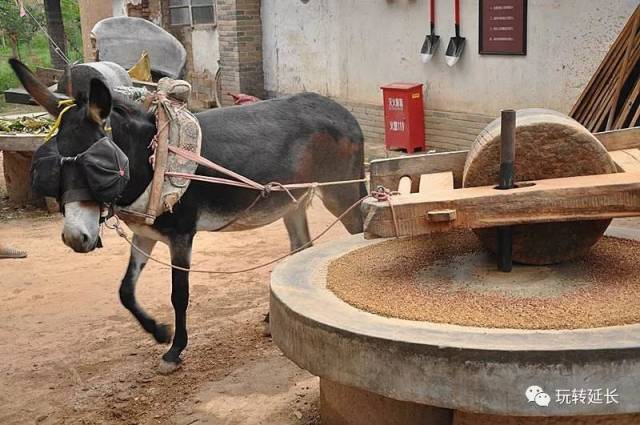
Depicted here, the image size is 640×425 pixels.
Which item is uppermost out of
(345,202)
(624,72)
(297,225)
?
(624,72)

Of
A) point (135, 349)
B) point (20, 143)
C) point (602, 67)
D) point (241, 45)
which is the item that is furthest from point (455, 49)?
point (135, 349)

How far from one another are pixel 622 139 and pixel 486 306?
1164 mm

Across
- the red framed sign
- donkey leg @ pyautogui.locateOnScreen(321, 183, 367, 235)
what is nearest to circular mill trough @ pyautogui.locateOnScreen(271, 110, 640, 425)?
donkey leg @ pyautogui.locateOnScreen(321, 183, 367, 235)

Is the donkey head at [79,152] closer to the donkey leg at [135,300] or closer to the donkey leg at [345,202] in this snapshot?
the donkey leg at [135,300]

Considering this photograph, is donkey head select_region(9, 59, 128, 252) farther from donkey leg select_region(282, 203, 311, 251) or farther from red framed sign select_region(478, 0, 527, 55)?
red framed sign select_region(478, 0, 527, 55)

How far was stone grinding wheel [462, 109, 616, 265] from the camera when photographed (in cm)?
281

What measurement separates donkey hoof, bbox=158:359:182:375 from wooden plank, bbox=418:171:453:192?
193 cm

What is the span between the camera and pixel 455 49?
9477 millimetres

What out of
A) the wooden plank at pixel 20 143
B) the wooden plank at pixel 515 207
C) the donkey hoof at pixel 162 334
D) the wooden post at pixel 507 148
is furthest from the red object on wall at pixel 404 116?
the wooden plank at pixel 515 207

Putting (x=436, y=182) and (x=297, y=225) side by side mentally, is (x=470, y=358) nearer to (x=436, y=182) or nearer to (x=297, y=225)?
(x=436, y=182)

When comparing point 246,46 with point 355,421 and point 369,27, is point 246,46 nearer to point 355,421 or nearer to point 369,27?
point 369,27

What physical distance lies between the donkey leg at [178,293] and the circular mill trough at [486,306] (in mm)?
1104

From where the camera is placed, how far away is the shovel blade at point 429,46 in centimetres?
980

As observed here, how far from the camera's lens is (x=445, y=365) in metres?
2.36
